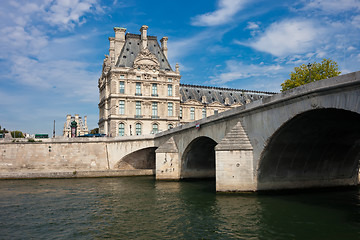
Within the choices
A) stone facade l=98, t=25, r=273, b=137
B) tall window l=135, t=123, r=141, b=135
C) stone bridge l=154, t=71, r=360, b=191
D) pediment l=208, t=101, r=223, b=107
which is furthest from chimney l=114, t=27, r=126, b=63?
stone bridge l=154, t=71, r=360, b=191

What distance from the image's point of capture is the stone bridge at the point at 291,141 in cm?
2056

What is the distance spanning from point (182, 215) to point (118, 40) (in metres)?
62.1

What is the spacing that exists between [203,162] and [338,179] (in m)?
17.9

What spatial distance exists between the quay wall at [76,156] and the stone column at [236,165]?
24.7 meters

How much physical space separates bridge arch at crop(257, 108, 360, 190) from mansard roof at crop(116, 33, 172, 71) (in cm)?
5086

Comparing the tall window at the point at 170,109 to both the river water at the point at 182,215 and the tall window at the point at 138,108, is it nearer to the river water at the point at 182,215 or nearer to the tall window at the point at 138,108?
the tall window at the point at 138,108

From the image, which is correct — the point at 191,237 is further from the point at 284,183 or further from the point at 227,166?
the point at 284,183

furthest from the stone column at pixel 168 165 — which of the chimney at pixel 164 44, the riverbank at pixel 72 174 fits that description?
the chimney at pixel 164 44

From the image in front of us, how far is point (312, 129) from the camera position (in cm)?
2355

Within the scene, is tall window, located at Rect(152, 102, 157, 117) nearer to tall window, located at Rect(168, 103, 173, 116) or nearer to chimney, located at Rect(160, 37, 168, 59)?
tall window, located at Rect(168, 103, 173, 116)

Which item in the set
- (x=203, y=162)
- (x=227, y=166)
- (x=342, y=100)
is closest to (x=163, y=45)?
(x=203, y=162)

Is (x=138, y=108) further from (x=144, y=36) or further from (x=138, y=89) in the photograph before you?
(x=144, y=36)

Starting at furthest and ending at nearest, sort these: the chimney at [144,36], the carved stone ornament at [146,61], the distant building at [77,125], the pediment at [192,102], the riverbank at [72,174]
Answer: the distant building at [77,125], the pediment at [192,102], the chimney at [144,36], the carved stone ornament at [146,61], the riverbank at [72,174]

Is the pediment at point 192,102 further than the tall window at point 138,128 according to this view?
Yes
